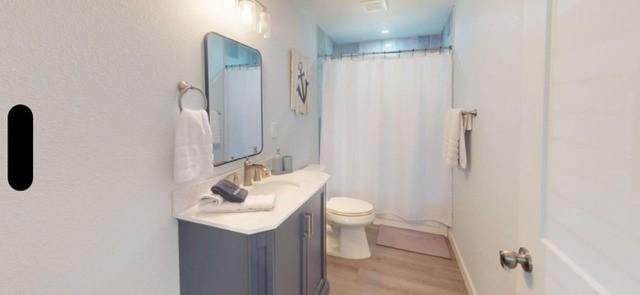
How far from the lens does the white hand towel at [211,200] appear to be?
1177mm

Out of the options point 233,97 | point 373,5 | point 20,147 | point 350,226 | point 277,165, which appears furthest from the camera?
point 373,5

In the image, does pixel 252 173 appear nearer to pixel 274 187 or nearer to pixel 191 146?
pixel 274 187

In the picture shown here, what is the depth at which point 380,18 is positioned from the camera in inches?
108

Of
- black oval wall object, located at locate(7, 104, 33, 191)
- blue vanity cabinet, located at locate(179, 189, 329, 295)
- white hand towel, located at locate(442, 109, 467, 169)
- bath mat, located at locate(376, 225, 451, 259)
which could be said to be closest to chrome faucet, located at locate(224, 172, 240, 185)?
blue vanity cabinet, located at locate(179, 189, 329, 295)

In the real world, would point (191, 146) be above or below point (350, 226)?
above

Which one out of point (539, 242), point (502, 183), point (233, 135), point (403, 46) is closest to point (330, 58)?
point (403, 46)

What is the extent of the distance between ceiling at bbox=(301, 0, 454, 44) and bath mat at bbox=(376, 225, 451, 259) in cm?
221

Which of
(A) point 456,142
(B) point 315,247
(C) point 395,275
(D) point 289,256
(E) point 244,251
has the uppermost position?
(A) point 456,142

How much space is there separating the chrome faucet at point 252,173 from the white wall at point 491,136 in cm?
133

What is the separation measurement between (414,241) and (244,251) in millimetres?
2051

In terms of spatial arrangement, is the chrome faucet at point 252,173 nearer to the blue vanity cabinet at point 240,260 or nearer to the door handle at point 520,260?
the blue vanity cabinet at point 240,260

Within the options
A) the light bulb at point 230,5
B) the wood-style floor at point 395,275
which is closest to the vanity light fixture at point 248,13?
the light bulb at point 230,5

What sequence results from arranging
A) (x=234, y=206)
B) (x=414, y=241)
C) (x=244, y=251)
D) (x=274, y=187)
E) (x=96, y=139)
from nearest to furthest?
(x=96, y=139) → (x=244, y=251) → (x=234, y=206) → (x=274, y=187) → (x=414, y=241)

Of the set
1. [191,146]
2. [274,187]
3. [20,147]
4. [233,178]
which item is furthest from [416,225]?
[20,147]
